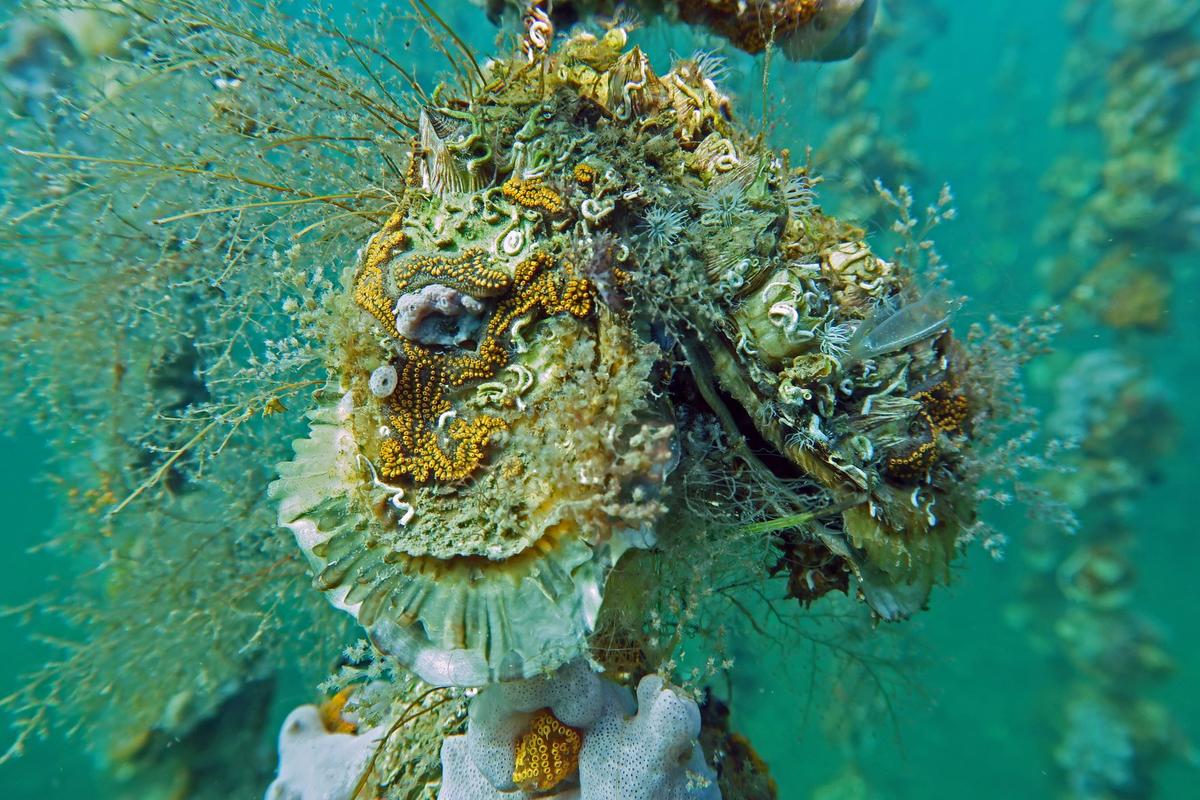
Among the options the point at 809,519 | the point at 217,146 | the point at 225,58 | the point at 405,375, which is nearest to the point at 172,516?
the point at 217,146

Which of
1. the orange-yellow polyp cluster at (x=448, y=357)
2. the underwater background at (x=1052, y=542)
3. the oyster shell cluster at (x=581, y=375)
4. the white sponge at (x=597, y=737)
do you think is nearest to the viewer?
the oyster shell cluster at (x=581, y=375)

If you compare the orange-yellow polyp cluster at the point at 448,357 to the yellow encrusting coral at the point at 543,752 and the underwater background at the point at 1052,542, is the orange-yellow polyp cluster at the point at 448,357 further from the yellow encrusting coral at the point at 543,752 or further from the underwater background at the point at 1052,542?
the underwater background at the point at 1052,542

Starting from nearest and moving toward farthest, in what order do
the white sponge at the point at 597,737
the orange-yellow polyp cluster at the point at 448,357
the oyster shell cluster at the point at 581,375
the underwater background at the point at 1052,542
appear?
the oyster shell cluster at the point at 581,375 → the orange-yellow polyp cluster at the point at 448,357 → the white sponge at the point at 597,737 → the underwater background at the point at 1052,542

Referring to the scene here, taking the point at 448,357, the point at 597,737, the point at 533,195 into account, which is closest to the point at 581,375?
the point at 448,357

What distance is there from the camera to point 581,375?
189 centimetres

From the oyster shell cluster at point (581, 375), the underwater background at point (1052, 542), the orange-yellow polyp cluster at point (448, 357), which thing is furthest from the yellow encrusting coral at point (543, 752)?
the underwater background at point (1052, 542)

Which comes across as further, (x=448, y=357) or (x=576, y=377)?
(x=448, y=357)

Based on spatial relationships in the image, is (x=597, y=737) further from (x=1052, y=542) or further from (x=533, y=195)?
(x=1052, y=542)

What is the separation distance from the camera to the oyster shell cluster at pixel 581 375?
6.10ft

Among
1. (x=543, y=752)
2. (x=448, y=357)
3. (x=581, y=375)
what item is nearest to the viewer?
(x=581, y=375)

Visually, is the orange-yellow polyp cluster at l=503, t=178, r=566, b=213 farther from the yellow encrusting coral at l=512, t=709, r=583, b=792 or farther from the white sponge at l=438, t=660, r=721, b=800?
the yellow encrusting coral at l=512, t=709, r=583, b=792

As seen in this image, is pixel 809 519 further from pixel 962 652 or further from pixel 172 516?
pixel 962 652

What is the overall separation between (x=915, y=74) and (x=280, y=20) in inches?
593

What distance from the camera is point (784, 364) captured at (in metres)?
2.10
